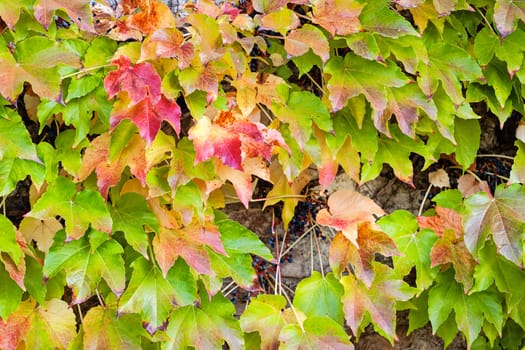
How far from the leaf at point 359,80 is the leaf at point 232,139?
202 millimetres

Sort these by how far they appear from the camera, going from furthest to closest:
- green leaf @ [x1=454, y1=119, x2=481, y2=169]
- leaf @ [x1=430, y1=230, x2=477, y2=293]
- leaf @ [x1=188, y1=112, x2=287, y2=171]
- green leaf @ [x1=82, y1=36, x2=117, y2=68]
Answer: green leaf @ [x1=454, y1=119, x2=481, y2=169]
leaf @ [x1=430, y1=230, x2=477, y2=293]
green leaf @ [x1=82, y1=36, x2=117, y2=68]
leaf @ [x1=188, y1=112, x2=287, y2=171]

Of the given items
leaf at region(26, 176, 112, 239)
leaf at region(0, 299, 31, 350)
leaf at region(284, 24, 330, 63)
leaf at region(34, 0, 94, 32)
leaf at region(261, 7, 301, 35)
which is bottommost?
leaf at region(0, 299, 31, 350)

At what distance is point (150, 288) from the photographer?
1.20 metres

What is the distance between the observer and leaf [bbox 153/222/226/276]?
3.87ft

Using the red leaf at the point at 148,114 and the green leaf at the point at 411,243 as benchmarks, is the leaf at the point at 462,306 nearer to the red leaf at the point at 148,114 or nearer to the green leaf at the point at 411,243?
the green leaf at the point at 411,243

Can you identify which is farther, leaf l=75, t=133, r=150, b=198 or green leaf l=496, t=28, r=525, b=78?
green leaf l=496, t=28, r=525, b=78

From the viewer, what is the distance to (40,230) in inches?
50.3

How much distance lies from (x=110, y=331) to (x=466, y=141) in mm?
998

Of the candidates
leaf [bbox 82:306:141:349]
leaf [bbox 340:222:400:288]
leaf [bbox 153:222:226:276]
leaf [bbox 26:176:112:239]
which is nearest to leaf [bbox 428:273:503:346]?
leaf [bbox 340:222:400:288]

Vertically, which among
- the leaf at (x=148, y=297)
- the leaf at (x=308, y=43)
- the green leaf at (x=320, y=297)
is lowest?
the green leaf at (x=320, y=297)

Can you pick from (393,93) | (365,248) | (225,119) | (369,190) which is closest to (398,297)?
(365,248)

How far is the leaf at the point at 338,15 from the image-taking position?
129 cm

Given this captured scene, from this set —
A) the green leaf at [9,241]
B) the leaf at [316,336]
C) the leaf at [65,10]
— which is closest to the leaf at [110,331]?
the green leaf at [9,241]

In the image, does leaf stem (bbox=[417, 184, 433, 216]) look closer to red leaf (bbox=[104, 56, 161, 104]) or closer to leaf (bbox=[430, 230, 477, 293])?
leaf (bbox=[430, 230, 477, 293])
